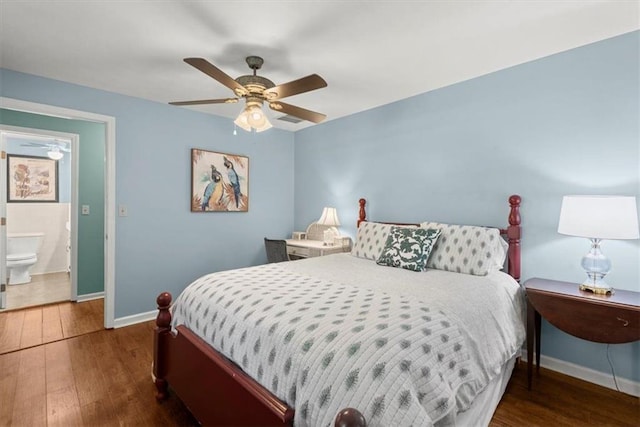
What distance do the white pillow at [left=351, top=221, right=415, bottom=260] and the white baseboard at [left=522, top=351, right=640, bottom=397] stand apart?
140cm

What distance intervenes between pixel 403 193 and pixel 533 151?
1.20m

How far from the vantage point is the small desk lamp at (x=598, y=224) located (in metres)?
1.79

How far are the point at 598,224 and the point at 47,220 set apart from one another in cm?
690

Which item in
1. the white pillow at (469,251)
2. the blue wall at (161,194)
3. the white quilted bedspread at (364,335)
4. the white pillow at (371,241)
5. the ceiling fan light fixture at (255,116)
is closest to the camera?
the white quilted bedspread at (364,335)

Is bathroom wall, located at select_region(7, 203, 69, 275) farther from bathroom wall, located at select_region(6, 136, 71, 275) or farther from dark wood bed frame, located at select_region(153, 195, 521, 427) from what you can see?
dark wood bed frame, located at select_region(153, 195, 521, 427)

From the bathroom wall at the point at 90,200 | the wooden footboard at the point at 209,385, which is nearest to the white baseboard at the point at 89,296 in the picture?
the bathroom wall at the point at 90,200

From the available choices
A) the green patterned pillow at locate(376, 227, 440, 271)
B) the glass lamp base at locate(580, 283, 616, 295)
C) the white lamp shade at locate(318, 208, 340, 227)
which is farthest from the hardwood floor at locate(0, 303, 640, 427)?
the white lamp shade at locate(318, 208, 340, 227)

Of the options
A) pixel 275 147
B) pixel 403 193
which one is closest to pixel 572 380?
pixel 403 193

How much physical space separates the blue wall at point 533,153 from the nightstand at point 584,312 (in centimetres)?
34

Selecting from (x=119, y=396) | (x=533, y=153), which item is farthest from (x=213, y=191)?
(x=533, y=153)

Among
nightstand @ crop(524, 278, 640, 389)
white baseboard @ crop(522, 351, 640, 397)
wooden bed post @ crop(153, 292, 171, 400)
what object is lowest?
white baseboard @ crop(522, 351, 640, 397)

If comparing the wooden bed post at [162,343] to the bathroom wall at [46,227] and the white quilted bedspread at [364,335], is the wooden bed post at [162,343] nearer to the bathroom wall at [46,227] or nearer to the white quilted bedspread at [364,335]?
the white quilted bedspread at [364,335]

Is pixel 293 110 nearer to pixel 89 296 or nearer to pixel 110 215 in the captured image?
pixel 110 215

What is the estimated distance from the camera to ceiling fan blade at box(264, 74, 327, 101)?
185 cm
